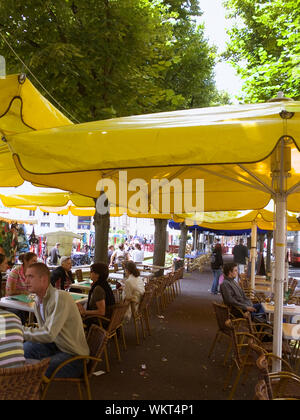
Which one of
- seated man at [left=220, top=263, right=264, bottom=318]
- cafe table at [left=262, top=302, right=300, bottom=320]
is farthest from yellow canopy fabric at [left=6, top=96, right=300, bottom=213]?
seated man at [left=220, top=263, right=264, bottom=318]

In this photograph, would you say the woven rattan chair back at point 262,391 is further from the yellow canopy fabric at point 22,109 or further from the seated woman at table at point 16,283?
the seated woman at table at point 16,283

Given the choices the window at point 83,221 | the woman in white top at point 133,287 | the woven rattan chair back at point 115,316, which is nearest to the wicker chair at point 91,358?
the woven rattan chair back at point 115,316

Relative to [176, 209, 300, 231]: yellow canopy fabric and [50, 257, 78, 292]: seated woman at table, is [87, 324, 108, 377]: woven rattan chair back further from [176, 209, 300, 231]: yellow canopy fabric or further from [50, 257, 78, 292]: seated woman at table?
[176, 209, 300, 231]: yellow canopy fabric

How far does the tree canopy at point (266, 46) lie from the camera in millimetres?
9625

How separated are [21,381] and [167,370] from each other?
10.2 feet

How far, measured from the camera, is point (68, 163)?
2.57 meters

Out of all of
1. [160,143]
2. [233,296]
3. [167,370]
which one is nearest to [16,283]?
[167,370]

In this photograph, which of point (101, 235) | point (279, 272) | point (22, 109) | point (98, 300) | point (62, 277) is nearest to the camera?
point (22, 109)

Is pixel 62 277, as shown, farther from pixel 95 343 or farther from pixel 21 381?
pixel 21 381

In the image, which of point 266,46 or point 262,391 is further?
point 266,46

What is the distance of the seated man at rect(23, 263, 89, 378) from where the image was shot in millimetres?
3230

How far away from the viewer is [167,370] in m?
5.02

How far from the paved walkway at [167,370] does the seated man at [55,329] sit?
75cm

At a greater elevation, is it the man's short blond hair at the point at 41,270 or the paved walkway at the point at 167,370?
the man's short blond hair at the point at 41,270
